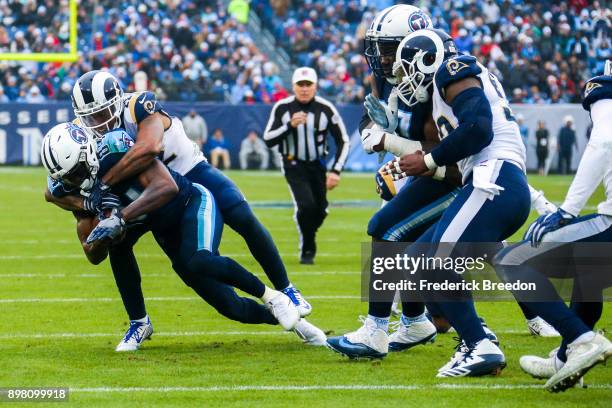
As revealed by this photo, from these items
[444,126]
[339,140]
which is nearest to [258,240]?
[444,126]

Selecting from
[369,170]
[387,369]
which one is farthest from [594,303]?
[369,170]

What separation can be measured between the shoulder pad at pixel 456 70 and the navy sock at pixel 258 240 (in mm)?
1657

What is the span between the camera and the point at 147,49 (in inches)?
1056

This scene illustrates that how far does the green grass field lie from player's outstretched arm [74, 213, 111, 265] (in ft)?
1.75

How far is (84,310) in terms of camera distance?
7852mm

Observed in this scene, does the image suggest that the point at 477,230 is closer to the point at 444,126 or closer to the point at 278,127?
the point at 444,126

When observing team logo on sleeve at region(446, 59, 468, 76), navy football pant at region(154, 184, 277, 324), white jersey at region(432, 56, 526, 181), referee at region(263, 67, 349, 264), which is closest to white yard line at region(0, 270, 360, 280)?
referee at region(263, 67, 349, 264)

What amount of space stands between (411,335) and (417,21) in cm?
170

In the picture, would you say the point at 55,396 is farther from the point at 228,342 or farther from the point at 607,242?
the point at 607,242

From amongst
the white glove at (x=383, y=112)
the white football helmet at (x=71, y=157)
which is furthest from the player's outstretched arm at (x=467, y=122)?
the white football helmet at (x=71, y=157)

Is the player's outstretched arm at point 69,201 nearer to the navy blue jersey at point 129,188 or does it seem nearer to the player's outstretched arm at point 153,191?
the navy blue jersey at point 129,188

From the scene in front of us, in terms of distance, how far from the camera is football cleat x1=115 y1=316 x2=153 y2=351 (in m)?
6.29

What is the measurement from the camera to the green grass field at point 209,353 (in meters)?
4.99

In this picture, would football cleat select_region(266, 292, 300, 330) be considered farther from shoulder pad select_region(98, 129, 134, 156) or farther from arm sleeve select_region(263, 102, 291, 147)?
arm sleeve select_region(263, 102, 291, 147)
